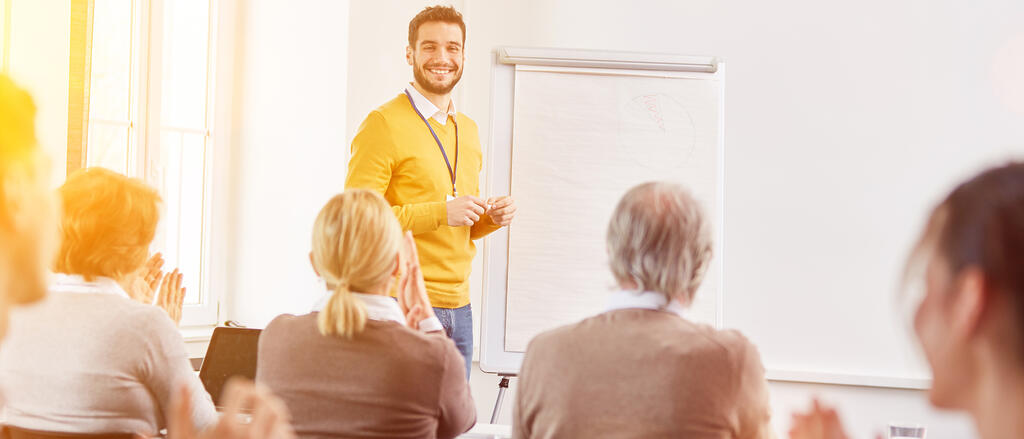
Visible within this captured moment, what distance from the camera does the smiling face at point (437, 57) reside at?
2.91 m

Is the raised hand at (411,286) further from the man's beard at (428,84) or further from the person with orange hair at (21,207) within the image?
the person with orange hair at (21,207)

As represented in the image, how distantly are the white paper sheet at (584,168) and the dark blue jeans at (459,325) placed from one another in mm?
236

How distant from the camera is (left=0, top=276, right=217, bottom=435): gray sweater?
1.68 metres

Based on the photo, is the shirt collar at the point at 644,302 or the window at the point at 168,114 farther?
the window at the point at 168,114

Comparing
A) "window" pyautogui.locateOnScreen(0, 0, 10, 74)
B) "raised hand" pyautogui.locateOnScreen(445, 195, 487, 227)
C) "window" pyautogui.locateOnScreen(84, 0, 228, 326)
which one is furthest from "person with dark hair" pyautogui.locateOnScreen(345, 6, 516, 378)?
"window" pyautogui.locateOnScreen(84, 0, 228, 326)

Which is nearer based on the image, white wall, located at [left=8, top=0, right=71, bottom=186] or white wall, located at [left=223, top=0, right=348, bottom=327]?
white wall, located at [left=8, top=0, right=71, bottom=186]

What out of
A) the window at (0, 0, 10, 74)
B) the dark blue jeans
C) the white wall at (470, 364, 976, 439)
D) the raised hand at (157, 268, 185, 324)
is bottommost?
the white wall at (470, 364, 976, 439)

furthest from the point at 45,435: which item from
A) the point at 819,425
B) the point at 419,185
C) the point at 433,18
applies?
the point at 433,18

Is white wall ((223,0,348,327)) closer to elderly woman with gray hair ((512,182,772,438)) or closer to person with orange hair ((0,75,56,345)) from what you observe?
elderly woman with gray hair ((512,182,772,438))

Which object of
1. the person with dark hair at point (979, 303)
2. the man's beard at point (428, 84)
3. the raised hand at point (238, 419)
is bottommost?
the raised hand at point (238, 419)

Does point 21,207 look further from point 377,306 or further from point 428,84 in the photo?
point 428,84

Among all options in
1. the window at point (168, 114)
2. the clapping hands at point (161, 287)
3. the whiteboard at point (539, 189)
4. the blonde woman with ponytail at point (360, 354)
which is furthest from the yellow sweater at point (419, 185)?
the window at point (168, 114)

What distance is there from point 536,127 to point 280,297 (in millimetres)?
1579

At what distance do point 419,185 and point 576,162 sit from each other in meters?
0.61
